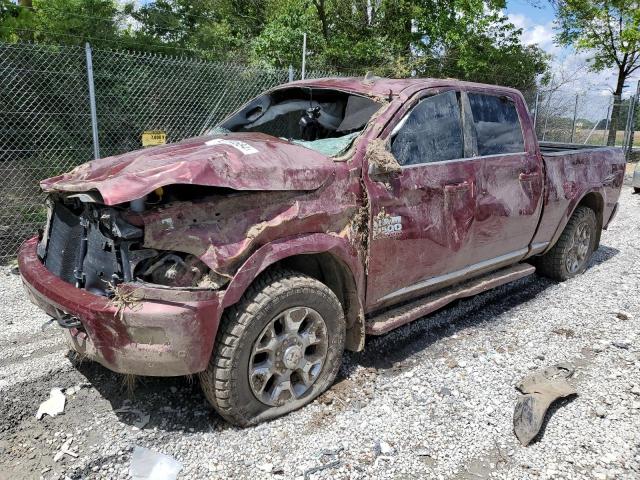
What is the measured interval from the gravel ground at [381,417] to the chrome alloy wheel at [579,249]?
1473 mm

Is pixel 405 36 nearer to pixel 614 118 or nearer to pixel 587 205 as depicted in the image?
pixel 614 118

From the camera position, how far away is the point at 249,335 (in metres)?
2.68

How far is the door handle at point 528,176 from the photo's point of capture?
435 centimetres

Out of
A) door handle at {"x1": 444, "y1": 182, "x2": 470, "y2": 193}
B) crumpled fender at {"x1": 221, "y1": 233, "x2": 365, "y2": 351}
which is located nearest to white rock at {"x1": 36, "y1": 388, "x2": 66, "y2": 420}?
crumpled fender at {"x1": 221, "y1": 233, "x2": 365, "y2": 351}

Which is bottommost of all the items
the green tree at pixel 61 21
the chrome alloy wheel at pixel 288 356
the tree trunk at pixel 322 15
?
the chrome alloy wheel at pixel 288 356

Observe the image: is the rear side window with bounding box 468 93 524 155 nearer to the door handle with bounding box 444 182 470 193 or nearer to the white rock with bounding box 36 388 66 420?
the door handle with bounding box 444 182 470 193

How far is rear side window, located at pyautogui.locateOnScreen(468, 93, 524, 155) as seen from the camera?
407cm

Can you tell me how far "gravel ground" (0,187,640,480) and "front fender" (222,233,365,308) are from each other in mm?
765

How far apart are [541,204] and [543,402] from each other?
7.04ft

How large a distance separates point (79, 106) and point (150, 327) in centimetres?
574

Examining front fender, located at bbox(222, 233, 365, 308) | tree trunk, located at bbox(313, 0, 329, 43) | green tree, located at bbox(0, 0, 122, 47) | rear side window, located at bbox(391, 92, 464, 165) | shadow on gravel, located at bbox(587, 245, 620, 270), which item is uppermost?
tree trunk, located at bbox(313, 0, 329, 43)

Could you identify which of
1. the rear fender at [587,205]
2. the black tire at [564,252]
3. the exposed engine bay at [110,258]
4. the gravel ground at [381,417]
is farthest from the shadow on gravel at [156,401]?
the black tire at [564,252]

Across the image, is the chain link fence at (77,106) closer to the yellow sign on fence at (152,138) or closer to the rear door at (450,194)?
the yellow sign on fence at (152,138)

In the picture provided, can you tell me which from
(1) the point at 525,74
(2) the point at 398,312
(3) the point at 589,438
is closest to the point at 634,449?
(3) the point at 589,438
